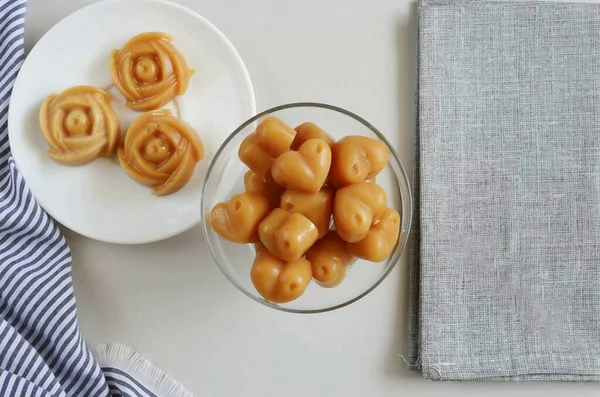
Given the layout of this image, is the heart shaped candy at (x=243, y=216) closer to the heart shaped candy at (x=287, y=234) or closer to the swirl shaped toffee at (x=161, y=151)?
the heart shaped candy at (x=287, y=234)

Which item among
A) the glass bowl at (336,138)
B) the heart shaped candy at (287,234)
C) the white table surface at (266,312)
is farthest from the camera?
the white table surface at (266,312)

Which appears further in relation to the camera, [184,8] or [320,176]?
[184,8]

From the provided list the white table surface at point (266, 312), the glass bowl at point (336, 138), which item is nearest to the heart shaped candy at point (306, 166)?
the glass bowl at point (336, 138)

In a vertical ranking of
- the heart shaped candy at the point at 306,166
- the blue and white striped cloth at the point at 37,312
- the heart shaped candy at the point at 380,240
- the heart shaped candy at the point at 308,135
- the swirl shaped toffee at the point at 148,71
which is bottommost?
the blue and white striped cloth at the point at 37,312

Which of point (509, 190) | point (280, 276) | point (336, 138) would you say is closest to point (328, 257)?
point (280, 276)

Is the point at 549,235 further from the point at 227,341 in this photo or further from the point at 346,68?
the point at 227,341

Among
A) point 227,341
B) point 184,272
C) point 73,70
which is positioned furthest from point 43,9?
point 227,341
